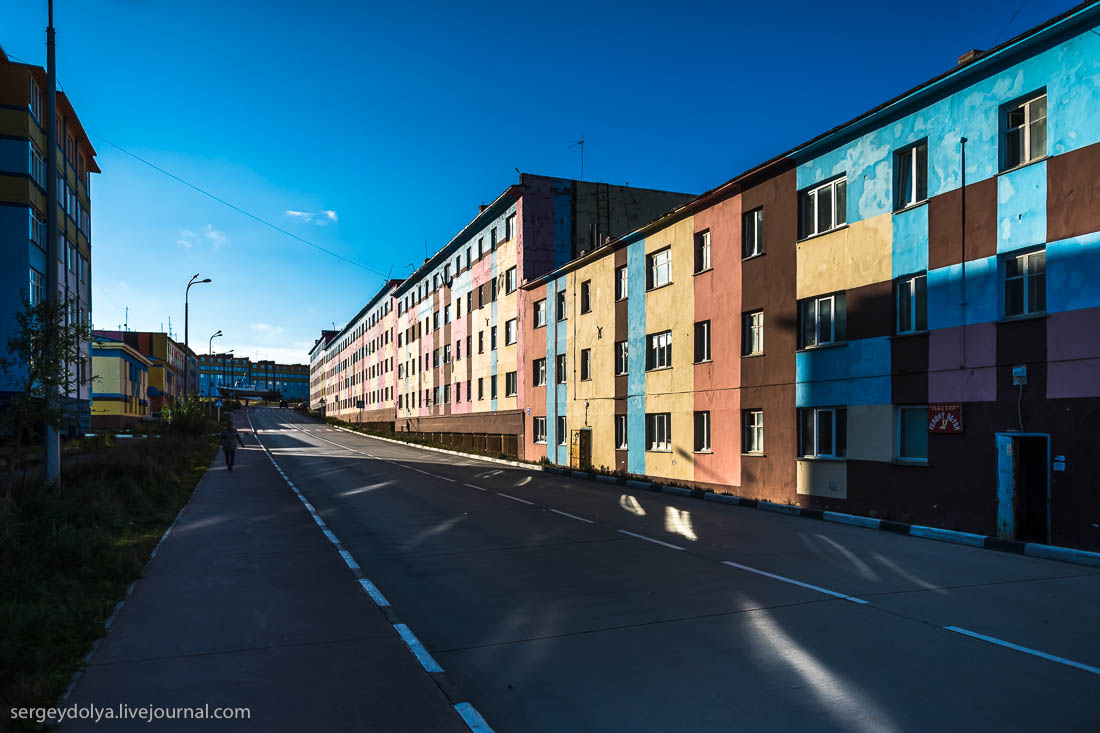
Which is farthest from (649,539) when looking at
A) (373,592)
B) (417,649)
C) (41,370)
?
(41,370)

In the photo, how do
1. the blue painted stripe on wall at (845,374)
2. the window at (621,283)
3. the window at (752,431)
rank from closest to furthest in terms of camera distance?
the blue painted stripe on wall at (845,374) < the window at (752,431) < the window at (621,283)

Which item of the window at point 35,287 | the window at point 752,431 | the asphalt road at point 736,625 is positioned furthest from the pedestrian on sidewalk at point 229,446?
the window at point 752,431

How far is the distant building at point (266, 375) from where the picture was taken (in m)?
176

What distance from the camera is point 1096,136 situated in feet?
40.9

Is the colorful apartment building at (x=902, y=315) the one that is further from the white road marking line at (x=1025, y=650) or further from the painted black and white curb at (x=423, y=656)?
the painted black and white curb at (x=423, y=656)

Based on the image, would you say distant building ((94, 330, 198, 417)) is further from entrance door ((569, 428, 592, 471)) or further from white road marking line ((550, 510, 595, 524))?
white road marking line ((550, 510, 595, 524))

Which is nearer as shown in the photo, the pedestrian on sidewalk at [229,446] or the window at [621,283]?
the pedestrian on sidewalk at [229,446]

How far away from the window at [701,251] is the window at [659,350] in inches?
105

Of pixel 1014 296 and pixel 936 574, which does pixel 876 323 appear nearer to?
pixel 1014 296

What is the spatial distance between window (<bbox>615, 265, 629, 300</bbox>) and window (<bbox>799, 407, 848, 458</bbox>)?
445 inches

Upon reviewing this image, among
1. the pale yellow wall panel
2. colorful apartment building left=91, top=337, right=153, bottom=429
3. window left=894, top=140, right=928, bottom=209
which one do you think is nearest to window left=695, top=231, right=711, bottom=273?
the pale yellow wall panel

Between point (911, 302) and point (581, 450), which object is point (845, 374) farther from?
point (581, 450)

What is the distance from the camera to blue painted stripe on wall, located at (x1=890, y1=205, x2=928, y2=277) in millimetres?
15625

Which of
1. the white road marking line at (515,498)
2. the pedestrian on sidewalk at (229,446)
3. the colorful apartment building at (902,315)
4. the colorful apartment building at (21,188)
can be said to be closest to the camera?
the colorful apartment building at (902,315)
